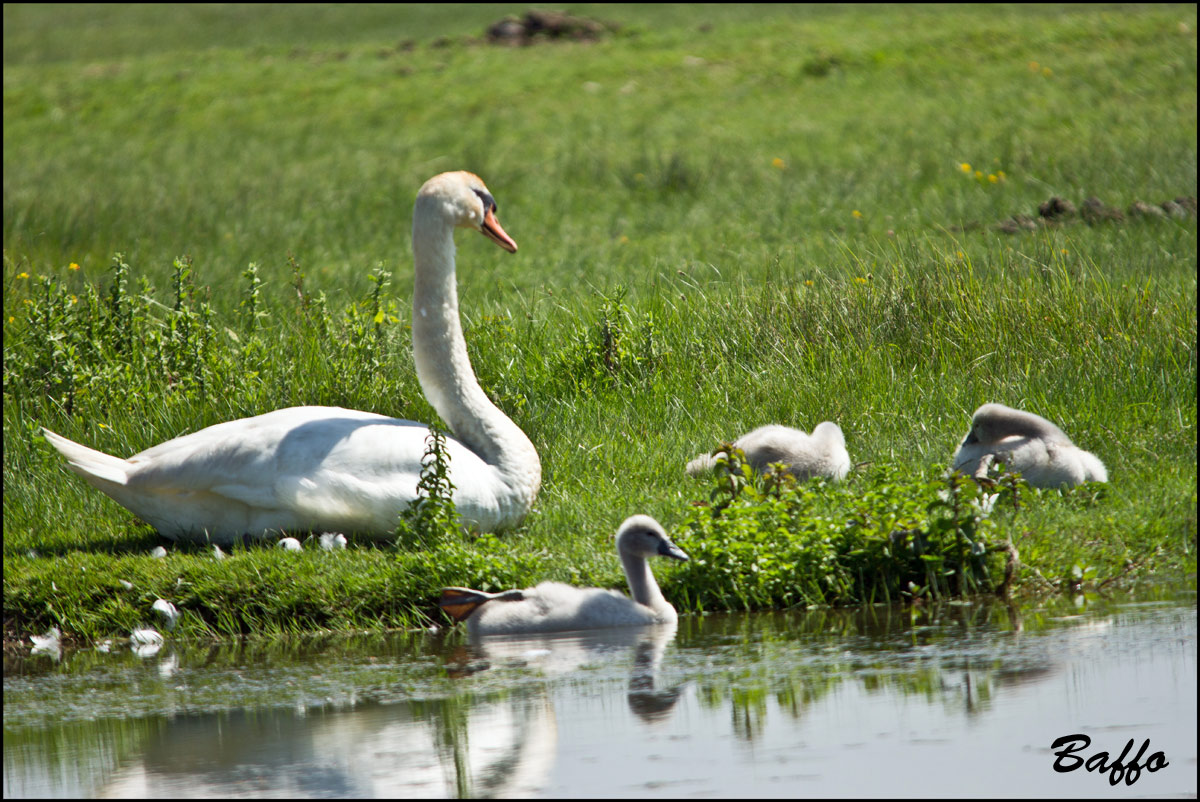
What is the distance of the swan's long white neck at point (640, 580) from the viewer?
19.7 ft

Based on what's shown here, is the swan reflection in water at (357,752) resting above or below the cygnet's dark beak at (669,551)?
below

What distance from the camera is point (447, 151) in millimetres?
23312

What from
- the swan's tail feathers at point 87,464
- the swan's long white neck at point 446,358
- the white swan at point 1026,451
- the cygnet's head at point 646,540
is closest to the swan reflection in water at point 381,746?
the cygnet's head at point 646,540

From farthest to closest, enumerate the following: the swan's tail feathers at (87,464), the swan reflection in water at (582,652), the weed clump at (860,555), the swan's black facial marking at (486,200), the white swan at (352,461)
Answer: the swan's black facial marking at (486,200) → the swan's tail feathers at (87,464) → the white swan at (352,461) → the weed clump at (860,555) → the swan reflection in water at (582,652)

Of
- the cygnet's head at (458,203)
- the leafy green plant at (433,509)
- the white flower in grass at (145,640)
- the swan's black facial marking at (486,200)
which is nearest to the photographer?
the white flower in grass at (145,640)

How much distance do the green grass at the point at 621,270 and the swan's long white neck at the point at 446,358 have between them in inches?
18.1

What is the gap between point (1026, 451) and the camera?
700cm

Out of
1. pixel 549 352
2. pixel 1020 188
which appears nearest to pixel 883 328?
pixel 549 352

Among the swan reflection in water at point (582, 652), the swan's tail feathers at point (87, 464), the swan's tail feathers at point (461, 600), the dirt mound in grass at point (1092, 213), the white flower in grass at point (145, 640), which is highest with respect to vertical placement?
the dirt mound in grass at point (1092, 213)

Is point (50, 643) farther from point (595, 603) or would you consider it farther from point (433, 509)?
point (595, 603)

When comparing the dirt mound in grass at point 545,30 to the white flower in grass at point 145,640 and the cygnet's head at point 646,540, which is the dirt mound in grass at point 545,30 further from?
the cygnet's head at point 646,540

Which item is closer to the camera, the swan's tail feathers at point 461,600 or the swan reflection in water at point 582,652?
the swan reflection in water at point 582,652

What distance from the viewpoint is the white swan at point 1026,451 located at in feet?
22.9

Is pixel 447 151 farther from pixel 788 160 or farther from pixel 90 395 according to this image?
pixel 90 395
